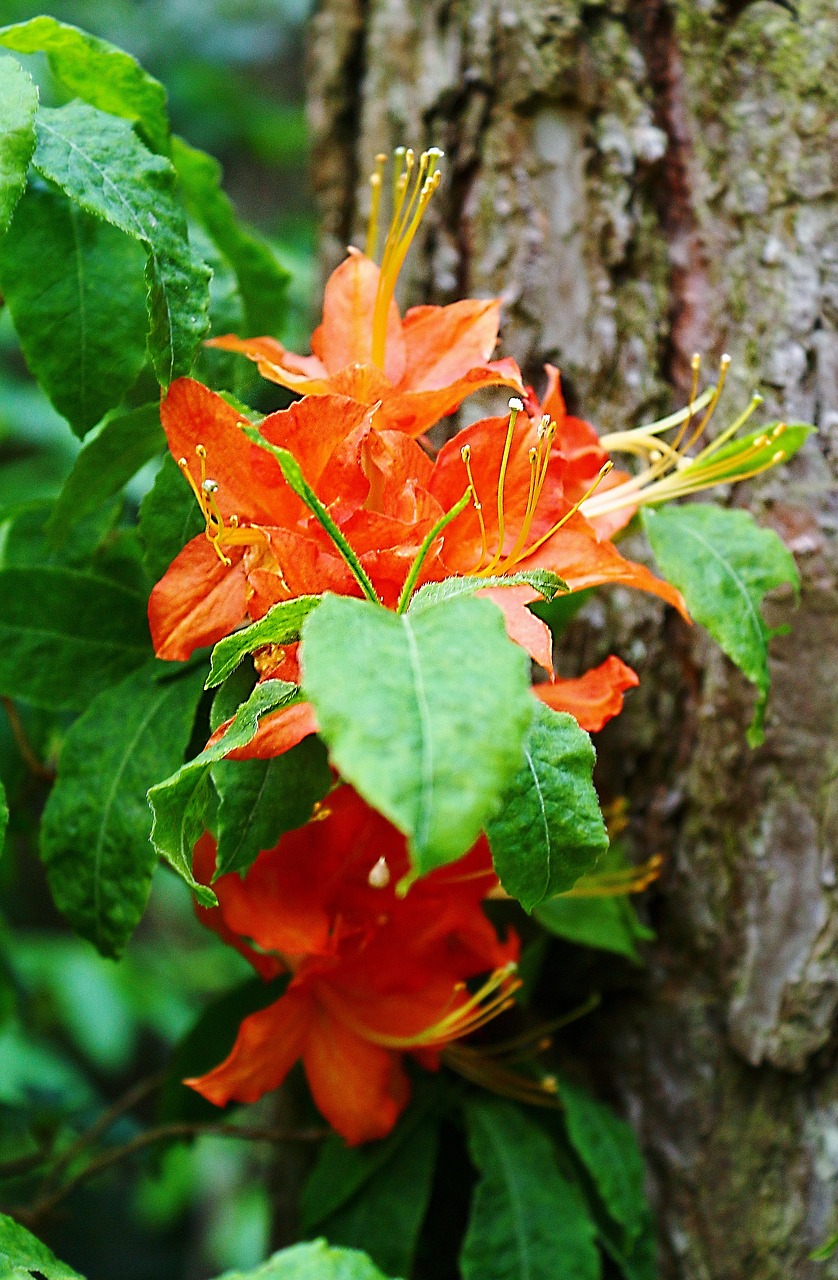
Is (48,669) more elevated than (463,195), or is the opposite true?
(463,195)

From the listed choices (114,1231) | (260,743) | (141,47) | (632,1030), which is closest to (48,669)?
(260,743)

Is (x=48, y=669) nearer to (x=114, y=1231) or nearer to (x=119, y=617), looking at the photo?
(x=119, y=617)

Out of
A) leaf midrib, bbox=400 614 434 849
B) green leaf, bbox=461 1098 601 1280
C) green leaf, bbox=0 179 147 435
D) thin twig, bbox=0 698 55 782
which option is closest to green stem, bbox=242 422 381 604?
leaf midrib, bbox=400 614 434 849

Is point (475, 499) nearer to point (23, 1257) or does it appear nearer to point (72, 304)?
point (72, 304)

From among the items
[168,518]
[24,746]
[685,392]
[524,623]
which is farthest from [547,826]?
[685,392]

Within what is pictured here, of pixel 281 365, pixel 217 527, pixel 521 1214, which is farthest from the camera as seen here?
pixel 521 1214

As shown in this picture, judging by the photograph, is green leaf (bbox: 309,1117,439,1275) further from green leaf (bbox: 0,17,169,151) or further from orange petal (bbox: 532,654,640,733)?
green leaf (bbox: 0,17,169,151)

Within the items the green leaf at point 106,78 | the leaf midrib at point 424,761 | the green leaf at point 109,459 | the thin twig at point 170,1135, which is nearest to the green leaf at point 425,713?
the leaf midrib at point 424,761
